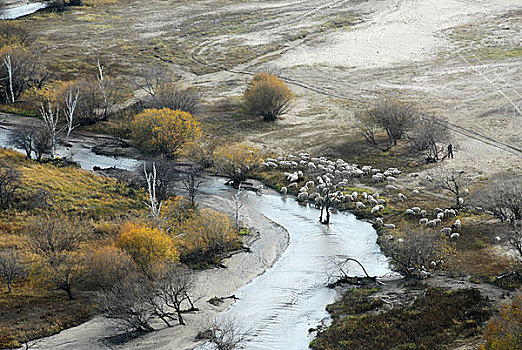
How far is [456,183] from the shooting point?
55125 mm

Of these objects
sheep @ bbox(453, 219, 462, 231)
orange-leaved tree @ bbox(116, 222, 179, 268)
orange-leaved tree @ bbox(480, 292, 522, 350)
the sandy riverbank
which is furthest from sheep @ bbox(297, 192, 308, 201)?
orange-leaved tree @ bbox(480, 292, 522, 350)

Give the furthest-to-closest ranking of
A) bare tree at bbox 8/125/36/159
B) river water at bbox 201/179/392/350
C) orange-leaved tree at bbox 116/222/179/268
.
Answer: bare tree at bbox 8/125/36/159
orange-leaved tree at bbox 116/222/179/268
river water at bbox 201/179/392/350

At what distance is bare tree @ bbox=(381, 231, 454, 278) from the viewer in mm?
41156

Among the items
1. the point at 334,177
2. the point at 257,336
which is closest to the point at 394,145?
the point at 334,177

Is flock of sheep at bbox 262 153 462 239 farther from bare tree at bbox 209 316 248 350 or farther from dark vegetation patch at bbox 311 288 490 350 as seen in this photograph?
bare tree at bbox 209 316 248 350

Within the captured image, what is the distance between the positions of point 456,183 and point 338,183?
455 inches

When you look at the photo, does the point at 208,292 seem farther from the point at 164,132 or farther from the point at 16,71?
the point at 16,71

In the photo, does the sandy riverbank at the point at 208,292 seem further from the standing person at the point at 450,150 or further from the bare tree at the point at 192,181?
the standing person at the point at 450,150

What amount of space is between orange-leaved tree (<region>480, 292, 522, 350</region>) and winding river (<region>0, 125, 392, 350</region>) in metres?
11.9

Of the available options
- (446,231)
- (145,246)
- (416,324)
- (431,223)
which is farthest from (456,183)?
(145,246)

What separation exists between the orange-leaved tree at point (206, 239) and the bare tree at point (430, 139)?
27.5 m

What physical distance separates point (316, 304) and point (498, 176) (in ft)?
94.8

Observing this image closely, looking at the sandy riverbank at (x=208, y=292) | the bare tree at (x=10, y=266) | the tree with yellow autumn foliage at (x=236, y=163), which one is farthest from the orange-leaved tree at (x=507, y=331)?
the tree with yellow autumn foliage at (x=236, y=163)

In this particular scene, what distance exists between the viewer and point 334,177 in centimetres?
6178
